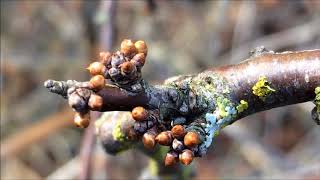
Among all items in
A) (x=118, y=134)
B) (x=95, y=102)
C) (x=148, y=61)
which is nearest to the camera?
(x=95, y=102)

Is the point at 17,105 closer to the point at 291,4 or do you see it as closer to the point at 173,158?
the point at 291,4

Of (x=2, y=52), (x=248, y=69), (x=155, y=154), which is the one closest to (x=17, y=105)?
(x=2, y=52)

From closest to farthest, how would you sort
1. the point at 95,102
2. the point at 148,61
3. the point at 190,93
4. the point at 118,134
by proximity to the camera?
the point at 95,102 < the point at 190,93 < the point at 118,134 < the point at 148,61

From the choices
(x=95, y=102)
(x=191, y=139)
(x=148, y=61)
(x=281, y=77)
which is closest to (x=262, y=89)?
(x=281, y=77)

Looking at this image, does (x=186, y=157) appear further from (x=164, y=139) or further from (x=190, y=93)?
(x=190, y=93)

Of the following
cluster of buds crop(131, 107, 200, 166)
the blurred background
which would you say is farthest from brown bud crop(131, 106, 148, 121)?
the blurred background

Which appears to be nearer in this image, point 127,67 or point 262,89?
point 127,67
